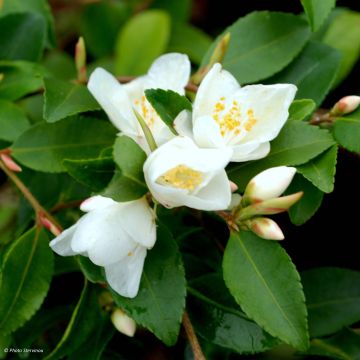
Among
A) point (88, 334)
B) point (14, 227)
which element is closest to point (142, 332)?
point (88, 334)

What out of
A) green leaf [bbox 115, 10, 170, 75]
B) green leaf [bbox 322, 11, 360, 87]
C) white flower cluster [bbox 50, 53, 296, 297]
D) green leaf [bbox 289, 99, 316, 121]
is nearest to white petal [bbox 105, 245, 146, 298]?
white flower cluster [bbox 50, 53, 296, 297]

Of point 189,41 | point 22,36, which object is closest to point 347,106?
point 22,36

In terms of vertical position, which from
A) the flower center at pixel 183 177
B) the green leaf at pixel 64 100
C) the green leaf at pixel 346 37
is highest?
the flower center at pixel 183 177

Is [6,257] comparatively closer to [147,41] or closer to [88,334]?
[88,334]

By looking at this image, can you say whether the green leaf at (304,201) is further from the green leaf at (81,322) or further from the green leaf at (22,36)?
the green leaf at (22,36)

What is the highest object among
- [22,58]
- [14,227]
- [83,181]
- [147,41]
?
[83,181]

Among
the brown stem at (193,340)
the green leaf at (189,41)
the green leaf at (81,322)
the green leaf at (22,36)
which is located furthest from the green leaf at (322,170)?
the green leaf at (189,41)
